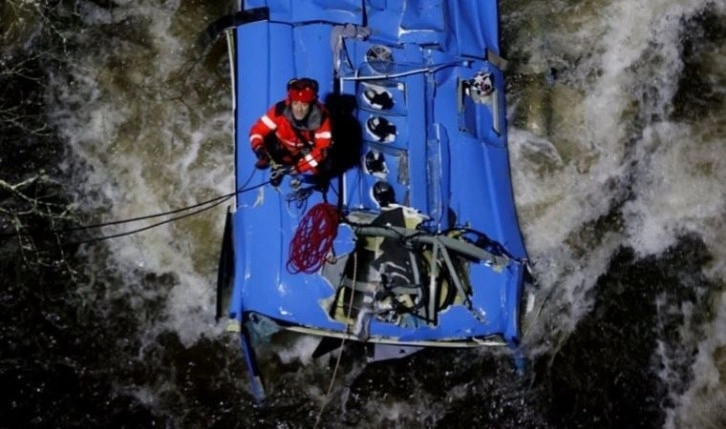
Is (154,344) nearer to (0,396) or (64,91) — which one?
(0,396)

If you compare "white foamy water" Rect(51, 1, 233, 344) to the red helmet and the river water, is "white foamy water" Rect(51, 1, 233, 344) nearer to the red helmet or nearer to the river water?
the river water

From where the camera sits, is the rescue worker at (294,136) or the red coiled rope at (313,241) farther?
the red coiled rope at (313,241)

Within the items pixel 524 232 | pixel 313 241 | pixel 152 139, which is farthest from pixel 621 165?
pixel 152 139

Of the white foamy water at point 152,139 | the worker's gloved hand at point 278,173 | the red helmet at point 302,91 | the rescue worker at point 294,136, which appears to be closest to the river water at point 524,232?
the white foamy water at point 152,139

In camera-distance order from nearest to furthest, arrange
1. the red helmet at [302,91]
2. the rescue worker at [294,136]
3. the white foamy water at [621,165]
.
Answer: the red helmet at [302,91] → the rescue worker at [294,136] → the white foamy water at [621,165]

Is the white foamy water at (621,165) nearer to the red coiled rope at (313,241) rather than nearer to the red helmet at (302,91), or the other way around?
the red coiled rope at (313,241)
